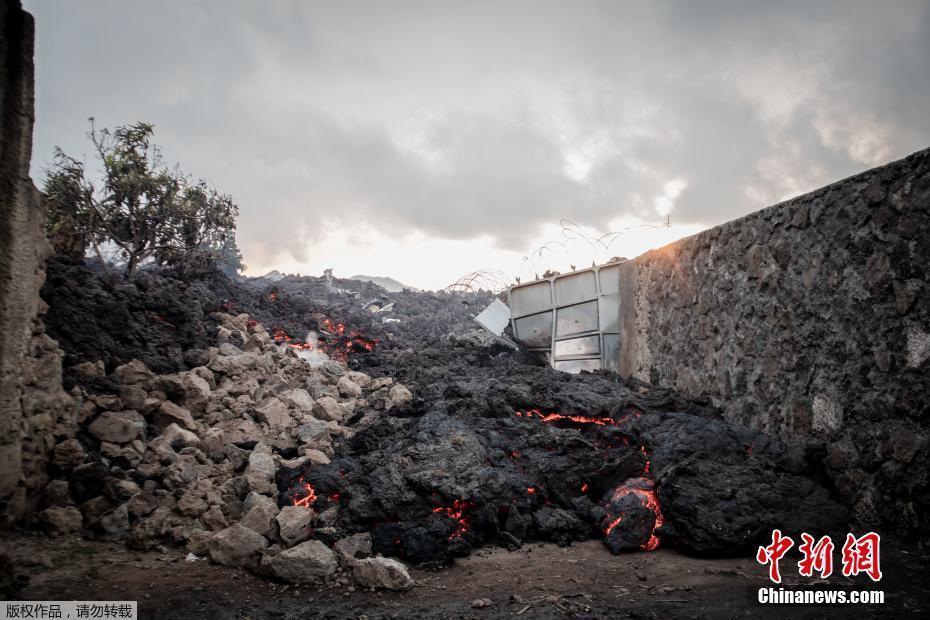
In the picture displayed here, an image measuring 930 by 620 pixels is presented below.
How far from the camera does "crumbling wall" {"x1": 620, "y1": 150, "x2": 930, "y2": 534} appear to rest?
3.90 metres

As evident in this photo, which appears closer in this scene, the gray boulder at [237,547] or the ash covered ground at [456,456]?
the gray boulder at [237,547]

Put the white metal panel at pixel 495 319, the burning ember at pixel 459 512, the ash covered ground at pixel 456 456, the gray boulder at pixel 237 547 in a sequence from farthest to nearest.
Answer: the white metal panel at pixel 495 319
the burning ember at pixel 459 512
the ash covered ground at pixel 456 456
the gray boulder at pixel 237 547

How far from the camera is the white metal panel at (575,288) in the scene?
11141 mm

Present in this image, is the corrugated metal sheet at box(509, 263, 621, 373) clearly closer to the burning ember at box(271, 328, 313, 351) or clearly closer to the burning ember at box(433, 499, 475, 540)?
the burning ember at box(271, 328, 313, 351)

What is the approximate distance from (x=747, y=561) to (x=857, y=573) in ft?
2.47

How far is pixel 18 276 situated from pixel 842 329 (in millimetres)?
7728

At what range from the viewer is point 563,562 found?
167 inches

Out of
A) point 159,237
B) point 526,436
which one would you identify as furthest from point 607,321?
point 159,237

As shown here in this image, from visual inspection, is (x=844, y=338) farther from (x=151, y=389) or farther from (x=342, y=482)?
(x=151, y=389)

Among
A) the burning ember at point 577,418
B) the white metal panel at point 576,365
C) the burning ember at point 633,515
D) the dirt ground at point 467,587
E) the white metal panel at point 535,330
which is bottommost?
the dirt ground at point 467,587

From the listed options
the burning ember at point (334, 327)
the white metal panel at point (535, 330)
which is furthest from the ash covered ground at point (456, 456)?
the burning ember at point (334, 327)

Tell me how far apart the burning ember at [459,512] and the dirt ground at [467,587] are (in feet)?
1.38

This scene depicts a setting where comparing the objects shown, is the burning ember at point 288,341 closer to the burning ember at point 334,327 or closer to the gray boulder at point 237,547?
the burning ember at point 334,327

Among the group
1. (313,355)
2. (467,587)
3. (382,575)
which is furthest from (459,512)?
(313,355)
